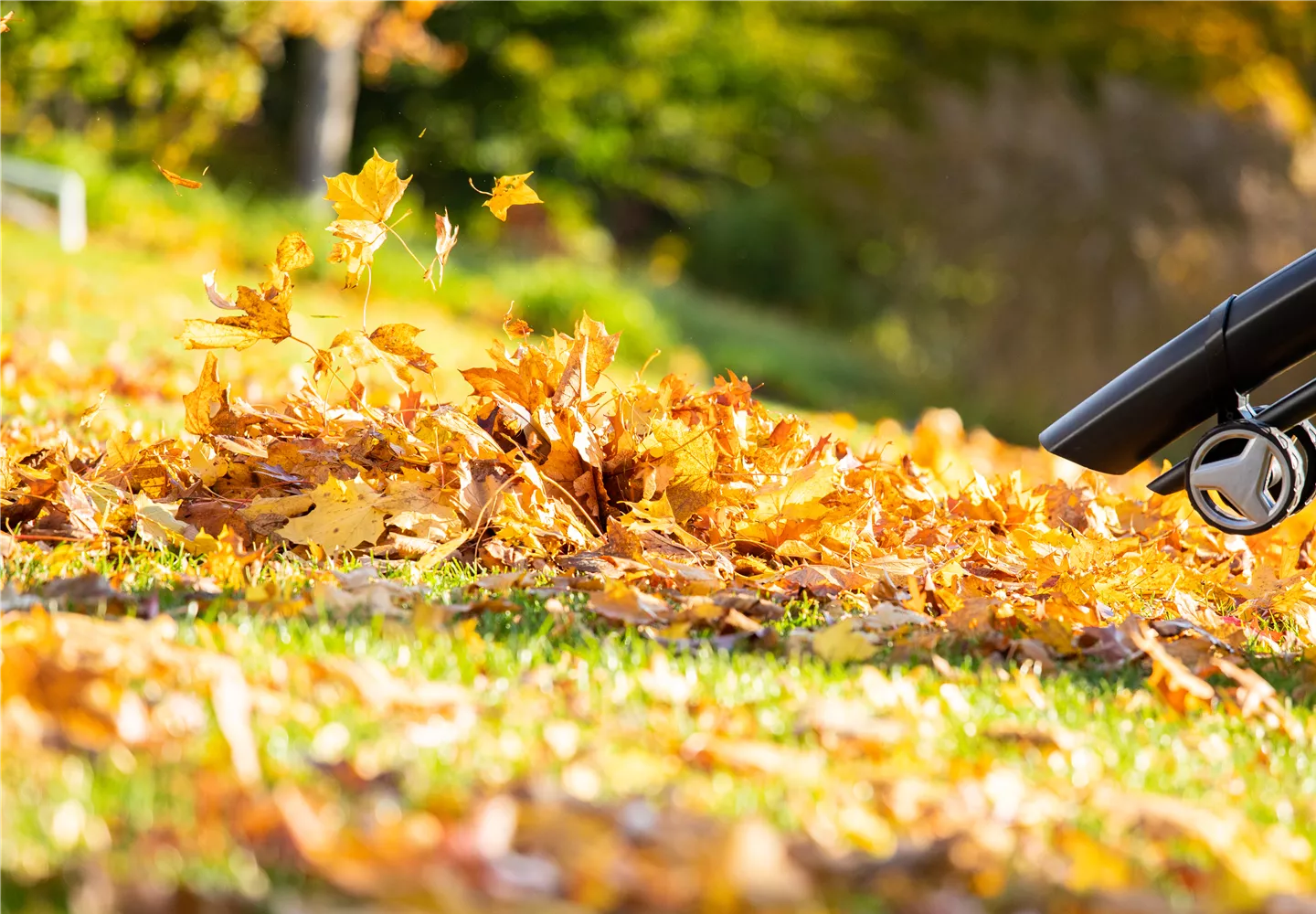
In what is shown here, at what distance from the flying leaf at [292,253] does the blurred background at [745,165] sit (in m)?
3.84

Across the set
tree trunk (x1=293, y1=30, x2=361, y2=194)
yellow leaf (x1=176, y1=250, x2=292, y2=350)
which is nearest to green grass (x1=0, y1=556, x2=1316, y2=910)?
yellow leaf (x1=176, y1=250, x2=292, y2=350)

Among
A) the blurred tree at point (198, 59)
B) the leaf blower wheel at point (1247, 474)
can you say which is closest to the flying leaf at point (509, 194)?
the leaf blower wheel at point (1247, 474)

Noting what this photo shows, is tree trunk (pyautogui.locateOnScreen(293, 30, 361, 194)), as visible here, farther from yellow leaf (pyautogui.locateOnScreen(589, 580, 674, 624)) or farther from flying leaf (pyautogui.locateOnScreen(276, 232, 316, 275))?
yellow leaf (pyautogui.locateOnScreen(589, 580, 674, 624))

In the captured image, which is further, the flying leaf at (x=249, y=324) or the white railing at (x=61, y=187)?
the white railing at (x=61, y=187)

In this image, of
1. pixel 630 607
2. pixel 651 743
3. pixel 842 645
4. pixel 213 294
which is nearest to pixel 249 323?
pixel 213 294

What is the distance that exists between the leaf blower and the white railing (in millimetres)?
10095

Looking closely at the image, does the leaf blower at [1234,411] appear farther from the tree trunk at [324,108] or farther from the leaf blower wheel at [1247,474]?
the tree trunk at [324,108]

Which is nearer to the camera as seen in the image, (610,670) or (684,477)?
(610,670)

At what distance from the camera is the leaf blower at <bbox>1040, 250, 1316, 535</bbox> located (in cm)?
312

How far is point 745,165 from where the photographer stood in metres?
23.2

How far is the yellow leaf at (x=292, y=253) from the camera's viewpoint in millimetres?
3400

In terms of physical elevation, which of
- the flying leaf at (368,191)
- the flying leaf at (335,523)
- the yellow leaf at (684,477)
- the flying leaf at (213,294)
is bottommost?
the flying leaf at (335,523)

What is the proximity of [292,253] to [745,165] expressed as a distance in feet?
66.8

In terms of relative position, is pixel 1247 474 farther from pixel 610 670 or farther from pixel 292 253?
pixel 292 253
